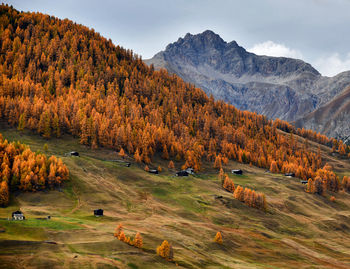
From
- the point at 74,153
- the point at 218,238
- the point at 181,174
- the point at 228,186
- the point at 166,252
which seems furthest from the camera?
the point at 181,174

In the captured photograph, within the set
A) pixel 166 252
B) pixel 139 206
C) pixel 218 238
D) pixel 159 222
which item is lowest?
pixel 139 206

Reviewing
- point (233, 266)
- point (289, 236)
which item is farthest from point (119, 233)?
point (289, 236)

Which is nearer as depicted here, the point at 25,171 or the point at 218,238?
the point at 218,238

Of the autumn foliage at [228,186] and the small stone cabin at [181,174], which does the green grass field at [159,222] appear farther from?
the autumn foliage at [228,186]

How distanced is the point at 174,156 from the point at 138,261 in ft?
450

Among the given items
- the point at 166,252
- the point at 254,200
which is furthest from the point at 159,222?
the point at 254,200

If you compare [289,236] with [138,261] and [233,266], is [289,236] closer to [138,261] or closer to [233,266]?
[233,266]

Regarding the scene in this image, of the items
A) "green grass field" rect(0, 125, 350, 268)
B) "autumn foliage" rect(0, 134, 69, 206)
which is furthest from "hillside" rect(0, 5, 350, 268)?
"autumn foliage" rect(0, 134, 69, 206)

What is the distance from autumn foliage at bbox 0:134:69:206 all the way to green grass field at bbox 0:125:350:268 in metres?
4.09

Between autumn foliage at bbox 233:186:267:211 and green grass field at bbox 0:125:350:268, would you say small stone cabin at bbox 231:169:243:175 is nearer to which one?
green grass field at bbox 0:125:350:268

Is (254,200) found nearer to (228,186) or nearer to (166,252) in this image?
(228,186)

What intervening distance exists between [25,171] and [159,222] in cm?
4826

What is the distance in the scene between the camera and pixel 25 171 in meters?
99.4

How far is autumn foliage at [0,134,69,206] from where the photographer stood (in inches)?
3792
